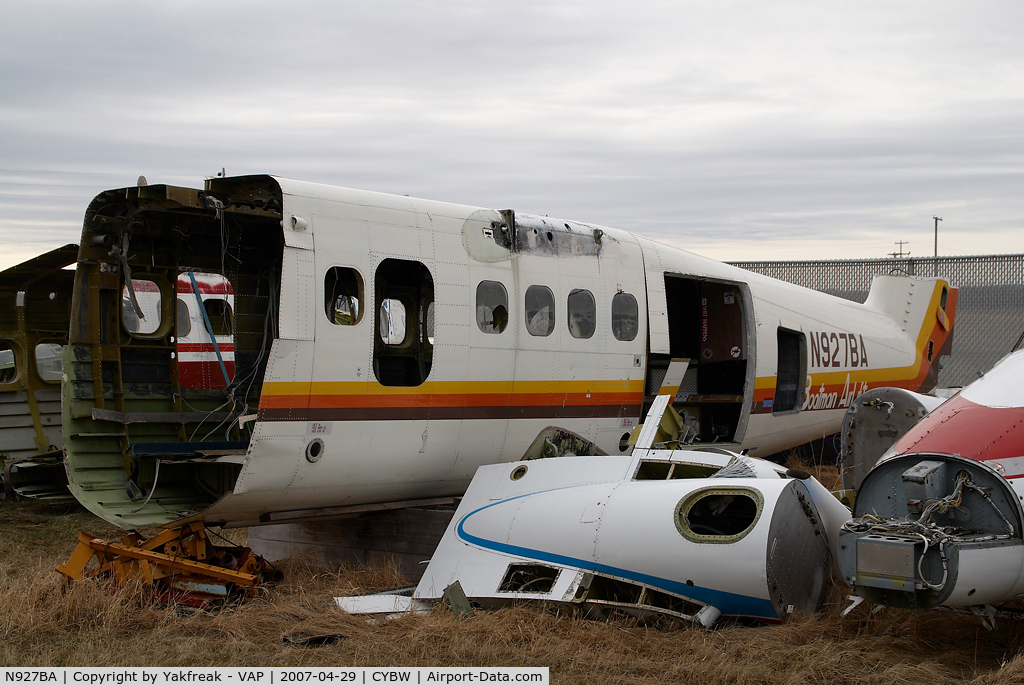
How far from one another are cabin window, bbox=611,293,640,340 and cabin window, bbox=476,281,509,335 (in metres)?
1.51

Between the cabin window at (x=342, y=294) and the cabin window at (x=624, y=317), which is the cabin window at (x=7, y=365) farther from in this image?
the cabin window at (x=624, y=317)

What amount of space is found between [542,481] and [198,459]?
10.3 ft

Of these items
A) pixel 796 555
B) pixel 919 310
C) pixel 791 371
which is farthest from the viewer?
pixel 919 310

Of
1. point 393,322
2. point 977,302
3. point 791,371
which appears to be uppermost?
point 393,322

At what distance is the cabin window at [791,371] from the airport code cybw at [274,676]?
7565mm

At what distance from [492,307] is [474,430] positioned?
1223 millimetres

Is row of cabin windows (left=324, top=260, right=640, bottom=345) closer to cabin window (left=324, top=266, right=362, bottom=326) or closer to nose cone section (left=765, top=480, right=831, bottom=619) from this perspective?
cabin window (left=324, top=266, right=362, bottom=326)

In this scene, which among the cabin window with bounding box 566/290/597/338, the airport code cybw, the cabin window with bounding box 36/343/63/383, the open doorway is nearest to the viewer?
the airport code cybw

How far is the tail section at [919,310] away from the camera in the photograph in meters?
15.2

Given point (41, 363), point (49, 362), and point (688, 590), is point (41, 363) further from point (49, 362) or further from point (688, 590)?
point (688, 590)

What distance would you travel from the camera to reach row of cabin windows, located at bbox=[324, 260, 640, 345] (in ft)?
30.3

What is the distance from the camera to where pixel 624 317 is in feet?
34.6

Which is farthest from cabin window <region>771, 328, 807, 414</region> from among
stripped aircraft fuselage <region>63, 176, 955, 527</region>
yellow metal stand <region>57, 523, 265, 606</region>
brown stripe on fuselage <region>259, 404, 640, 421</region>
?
yellow metal stand <region>57, 523, 265, 606</region>

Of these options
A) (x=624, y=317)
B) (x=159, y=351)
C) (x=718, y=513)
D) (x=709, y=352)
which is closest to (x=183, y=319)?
(x=159, y=351)
